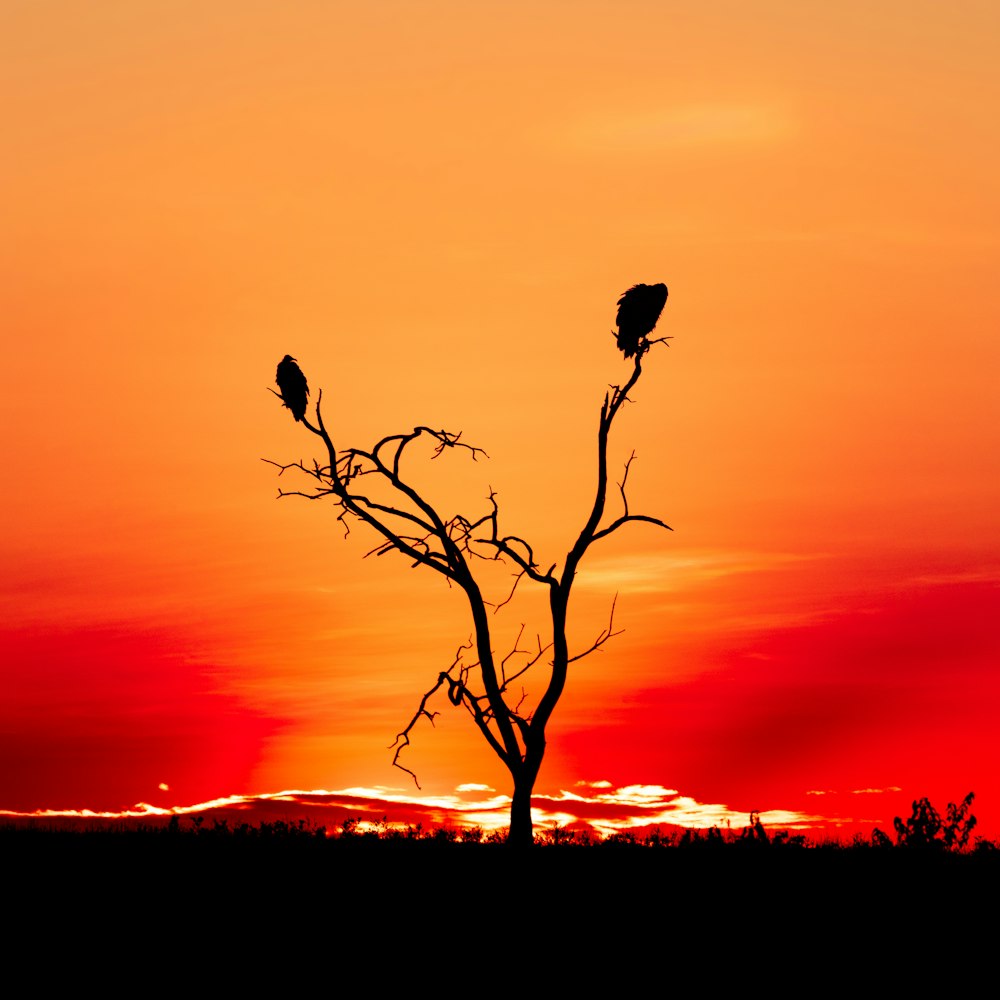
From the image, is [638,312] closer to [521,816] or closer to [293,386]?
[293,386]

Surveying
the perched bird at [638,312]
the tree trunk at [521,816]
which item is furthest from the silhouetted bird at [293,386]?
the tree trunk at [521,816]

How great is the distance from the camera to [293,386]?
2369 cm

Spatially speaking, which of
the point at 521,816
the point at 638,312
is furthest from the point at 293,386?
the point at 521,816

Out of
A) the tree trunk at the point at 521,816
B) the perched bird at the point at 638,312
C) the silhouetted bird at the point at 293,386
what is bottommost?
the tree trunk at the point at 521,816

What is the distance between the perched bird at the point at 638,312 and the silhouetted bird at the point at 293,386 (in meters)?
5.44

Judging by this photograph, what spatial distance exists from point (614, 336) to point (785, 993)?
13.1 m

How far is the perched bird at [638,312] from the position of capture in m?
23.5

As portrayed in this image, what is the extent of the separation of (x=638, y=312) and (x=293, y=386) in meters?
5.95

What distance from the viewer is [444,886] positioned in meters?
17.1

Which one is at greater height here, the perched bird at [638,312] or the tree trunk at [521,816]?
the perched bird at [638,312]

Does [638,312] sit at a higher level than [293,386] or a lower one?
higher

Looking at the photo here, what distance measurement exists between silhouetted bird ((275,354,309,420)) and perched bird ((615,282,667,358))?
17.9 ft

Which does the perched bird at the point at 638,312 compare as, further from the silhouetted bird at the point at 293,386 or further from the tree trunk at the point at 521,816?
the tree trunk at the point at 521,816

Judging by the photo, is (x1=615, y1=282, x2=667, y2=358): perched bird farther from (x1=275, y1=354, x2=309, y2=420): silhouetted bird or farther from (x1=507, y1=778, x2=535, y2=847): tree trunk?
(x1=507, y1=778, x2=535, y2=847): tree trunk
